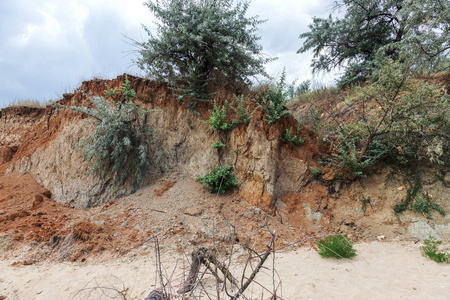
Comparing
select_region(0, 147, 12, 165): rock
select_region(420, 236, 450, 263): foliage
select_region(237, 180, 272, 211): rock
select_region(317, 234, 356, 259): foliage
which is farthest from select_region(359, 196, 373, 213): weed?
select_region(0, 147, 12, 165): rock

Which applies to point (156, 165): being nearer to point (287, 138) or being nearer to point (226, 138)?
point (226, 138)

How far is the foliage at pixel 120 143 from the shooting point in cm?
645

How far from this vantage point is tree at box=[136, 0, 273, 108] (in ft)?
21.4

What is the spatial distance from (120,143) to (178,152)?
5.46 ft

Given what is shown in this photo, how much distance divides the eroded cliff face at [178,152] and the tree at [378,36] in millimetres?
4840

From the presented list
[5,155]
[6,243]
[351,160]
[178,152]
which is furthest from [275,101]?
[5,155]

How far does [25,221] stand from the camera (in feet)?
18.5

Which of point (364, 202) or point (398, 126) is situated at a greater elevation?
point (398, 126)

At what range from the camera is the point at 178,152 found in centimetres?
716

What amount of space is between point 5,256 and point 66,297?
97.7 inches

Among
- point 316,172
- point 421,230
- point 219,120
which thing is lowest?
point 421,230

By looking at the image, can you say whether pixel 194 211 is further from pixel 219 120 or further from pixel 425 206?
pixel 425 206

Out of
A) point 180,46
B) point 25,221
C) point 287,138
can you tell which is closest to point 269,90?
point 287,138

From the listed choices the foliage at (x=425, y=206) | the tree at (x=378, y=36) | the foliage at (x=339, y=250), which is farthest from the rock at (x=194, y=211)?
the tree at (x=378, y=36)
